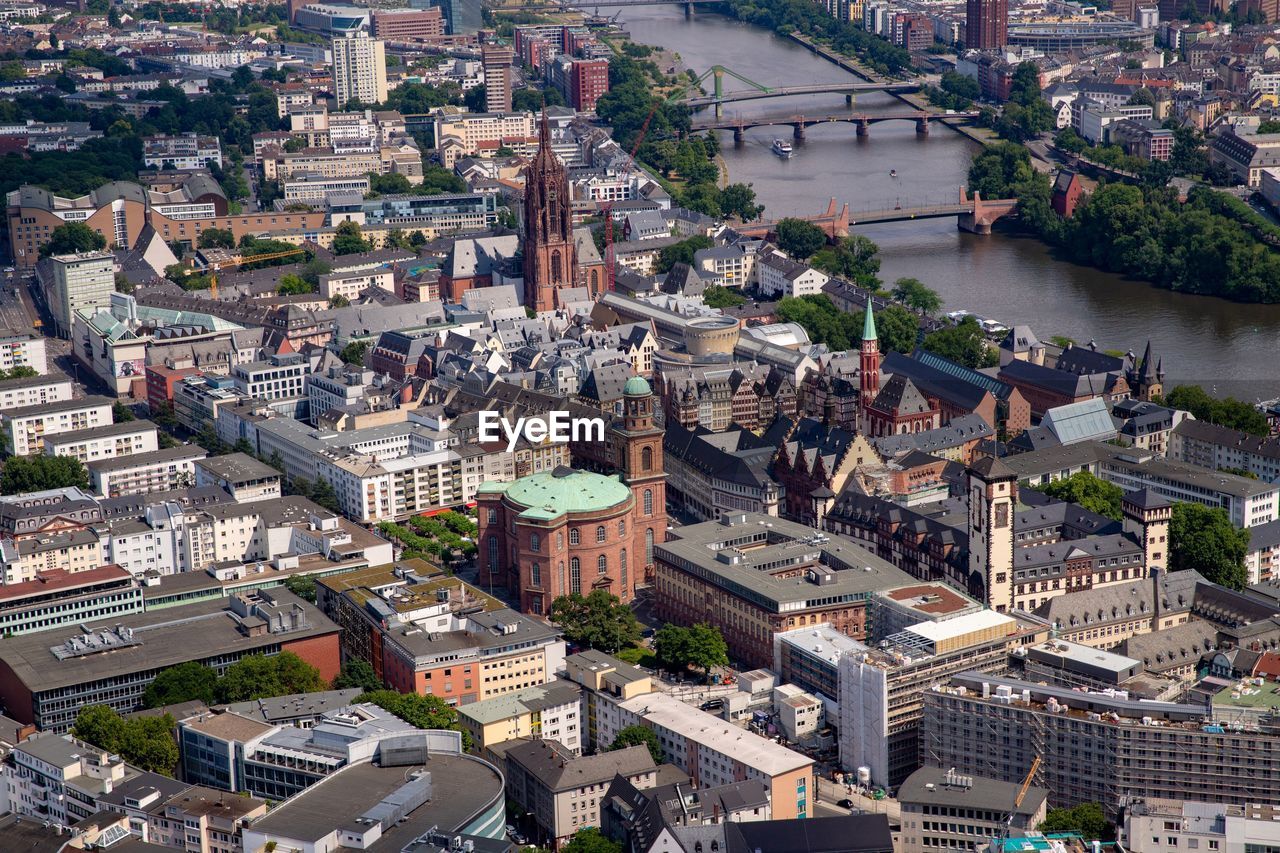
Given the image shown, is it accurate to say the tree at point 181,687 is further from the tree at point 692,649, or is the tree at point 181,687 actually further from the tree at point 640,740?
the tree at point 692,649

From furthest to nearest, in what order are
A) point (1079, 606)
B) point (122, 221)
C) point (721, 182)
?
point (721, 182)
point (122, 221)
point (1079, 606)

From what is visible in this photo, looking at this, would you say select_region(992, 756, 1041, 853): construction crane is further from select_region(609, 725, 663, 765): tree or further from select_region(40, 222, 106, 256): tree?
select_region(40, 222, 106, 256): tree

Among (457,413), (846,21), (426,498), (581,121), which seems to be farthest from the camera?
(846,21)

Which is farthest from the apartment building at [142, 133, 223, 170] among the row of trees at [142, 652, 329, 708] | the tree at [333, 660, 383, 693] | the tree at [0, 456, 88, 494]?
the tree at [333, 660, 383, 693]

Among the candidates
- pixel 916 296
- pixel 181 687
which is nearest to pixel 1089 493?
pixel 916 296

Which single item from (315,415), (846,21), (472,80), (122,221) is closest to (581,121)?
(472,80)

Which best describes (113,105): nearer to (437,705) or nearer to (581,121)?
(581,121)

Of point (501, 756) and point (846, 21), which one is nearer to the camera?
point (501, 756)
